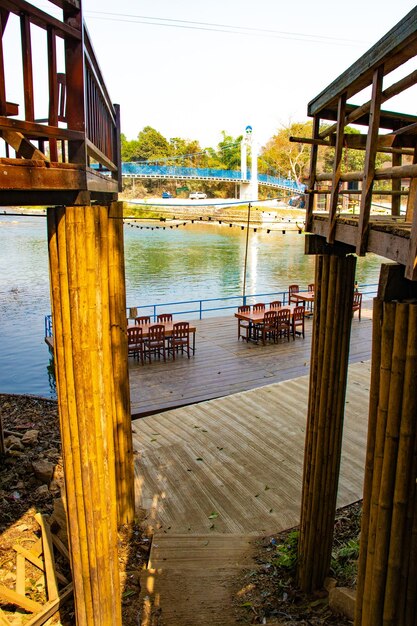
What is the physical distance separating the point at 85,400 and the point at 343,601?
105 inches

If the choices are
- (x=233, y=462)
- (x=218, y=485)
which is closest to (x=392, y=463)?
(x=218, y=485)

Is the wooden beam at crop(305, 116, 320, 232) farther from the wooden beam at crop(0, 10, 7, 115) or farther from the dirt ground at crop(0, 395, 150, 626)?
the dirt ground at crop(0, 395, 150, 626)

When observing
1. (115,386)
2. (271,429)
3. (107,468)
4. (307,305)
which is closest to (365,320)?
(307,305)

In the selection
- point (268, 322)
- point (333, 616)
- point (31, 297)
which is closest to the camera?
point (333, 616)

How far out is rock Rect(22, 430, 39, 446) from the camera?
7.04 meters

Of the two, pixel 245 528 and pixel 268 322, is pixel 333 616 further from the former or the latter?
pixel 268 322

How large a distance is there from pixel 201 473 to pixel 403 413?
4.51m

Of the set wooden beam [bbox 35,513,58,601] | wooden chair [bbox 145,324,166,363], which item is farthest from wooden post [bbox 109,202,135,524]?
wooden chair [bbox 145,324,166,363]

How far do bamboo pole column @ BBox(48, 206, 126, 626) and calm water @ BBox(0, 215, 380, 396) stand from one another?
9517 millimetres

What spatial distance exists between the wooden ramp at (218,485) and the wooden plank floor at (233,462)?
0.01m

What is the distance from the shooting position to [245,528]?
532 centimetres

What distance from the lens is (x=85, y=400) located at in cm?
290

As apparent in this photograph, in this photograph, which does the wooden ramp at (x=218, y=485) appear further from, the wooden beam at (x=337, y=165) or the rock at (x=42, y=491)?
the wooden beam at (x=337, y=165)

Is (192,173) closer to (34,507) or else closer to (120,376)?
(120,376)
